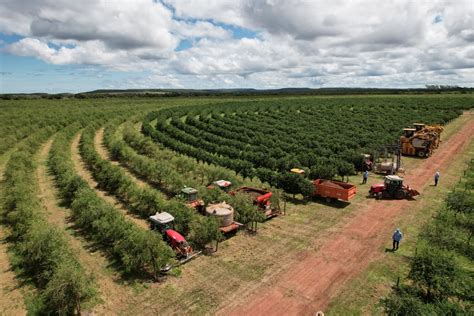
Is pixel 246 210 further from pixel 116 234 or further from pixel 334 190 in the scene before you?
pixel 334 190

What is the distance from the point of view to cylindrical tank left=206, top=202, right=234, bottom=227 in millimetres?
22531

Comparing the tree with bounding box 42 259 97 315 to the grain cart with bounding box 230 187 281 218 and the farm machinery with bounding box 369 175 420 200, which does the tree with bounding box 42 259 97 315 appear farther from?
the farm machinery with bounding box 369 175 420 200

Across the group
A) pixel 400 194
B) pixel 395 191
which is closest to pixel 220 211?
pixel 395 191

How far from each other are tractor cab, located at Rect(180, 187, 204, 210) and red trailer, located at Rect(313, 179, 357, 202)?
10.2 meters

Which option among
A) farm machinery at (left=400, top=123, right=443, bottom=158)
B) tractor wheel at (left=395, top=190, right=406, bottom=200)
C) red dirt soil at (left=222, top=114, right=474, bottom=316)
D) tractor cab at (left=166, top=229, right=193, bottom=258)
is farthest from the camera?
farm machinery at (left=400, top=123, right=443, bottom=158)

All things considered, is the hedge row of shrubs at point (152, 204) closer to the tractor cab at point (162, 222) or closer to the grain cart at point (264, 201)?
the tractor cab at point (162, 222)

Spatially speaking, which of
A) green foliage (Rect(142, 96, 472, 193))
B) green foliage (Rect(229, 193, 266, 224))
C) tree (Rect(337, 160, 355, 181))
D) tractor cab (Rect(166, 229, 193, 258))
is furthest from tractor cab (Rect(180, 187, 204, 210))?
tree (Rect(337, 160, 355, 181))

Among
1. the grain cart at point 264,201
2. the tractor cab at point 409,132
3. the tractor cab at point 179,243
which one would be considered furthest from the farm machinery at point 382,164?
the tractor cab at point 179,243

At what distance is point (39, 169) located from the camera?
130 ft

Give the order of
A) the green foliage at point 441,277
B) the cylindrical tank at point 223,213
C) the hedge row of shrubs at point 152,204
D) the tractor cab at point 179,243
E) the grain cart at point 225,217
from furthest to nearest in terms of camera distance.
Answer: the cylindrical tank at point 223,213 → the grain cart at point 225,217 → the hedge row of shrubs at point 152,204 → the tractor cab at point 179,243 → the green foliage at point 441,277

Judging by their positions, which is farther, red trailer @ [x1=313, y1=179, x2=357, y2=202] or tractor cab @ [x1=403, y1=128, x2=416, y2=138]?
tractor cab @ [x1=403, y1=128, x2=416, y2=138]

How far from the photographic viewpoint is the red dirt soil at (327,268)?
1589 cm

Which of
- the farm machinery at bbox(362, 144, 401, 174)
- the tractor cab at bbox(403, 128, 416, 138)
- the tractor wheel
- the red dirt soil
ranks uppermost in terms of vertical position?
the tractor cab at bbox(403, 128, 416, 138)

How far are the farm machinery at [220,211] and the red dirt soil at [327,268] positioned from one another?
5230 millimetres
